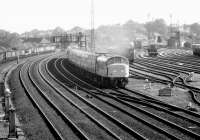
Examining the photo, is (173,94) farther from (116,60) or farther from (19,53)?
(19,53)

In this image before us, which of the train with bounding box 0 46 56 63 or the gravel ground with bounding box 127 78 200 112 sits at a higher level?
the train with bounding box 0 46 56 63

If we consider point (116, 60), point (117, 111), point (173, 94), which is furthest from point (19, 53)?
point (117, 111)

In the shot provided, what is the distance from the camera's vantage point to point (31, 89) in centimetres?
3167

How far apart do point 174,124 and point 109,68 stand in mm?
13943

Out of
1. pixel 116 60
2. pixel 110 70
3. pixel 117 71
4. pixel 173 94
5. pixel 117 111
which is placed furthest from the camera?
pixel 116 60

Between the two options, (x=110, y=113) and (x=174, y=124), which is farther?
(x=110, y=113)

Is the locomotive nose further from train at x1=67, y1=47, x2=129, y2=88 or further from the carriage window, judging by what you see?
the carriage window

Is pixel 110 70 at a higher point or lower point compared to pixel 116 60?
lower

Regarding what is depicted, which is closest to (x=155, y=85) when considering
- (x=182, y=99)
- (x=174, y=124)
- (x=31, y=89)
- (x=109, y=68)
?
(x=109, y=68)

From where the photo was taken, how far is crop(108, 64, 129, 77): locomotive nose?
31188 mm

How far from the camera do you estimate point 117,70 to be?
31.4 m

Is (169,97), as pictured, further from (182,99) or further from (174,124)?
(174,124)

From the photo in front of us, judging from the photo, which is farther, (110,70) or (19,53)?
(19,53)

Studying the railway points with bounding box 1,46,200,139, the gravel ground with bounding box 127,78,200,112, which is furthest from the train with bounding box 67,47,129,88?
the gravel ground with bounding box 127,78,200,112
